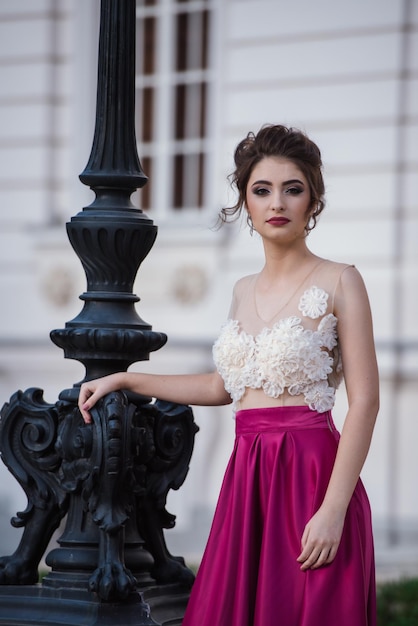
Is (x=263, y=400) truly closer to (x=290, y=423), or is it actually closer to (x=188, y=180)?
(x=290, y=423)

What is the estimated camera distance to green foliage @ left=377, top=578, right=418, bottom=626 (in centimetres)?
570

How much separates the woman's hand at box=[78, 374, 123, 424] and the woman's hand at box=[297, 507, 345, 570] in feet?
2.15

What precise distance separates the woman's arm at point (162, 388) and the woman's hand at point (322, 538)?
1.76 feet

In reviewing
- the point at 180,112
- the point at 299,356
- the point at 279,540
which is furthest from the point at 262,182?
the point at 180,112

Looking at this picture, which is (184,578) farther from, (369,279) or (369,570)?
(369,279)

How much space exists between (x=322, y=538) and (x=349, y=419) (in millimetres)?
291

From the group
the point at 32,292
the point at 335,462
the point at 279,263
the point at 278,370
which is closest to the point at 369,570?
the point at 335,462

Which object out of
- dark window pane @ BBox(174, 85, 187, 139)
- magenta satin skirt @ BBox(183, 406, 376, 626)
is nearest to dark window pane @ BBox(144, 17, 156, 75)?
dark window pane @ BBox(174, 85, 187, 139)

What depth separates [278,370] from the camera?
11.2 feet

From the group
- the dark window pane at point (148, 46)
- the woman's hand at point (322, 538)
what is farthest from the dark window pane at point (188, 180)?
the woman's hand at point (322, 538)

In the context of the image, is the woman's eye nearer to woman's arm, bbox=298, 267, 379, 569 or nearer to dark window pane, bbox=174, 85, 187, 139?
woman's arm, bbox=298, 267, 379, 569

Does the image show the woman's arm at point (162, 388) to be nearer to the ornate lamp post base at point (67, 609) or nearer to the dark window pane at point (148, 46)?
the ornate lamp post base at point (67, 609)

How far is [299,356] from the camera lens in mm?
A: 3406

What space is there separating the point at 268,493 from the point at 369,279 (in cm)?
634
